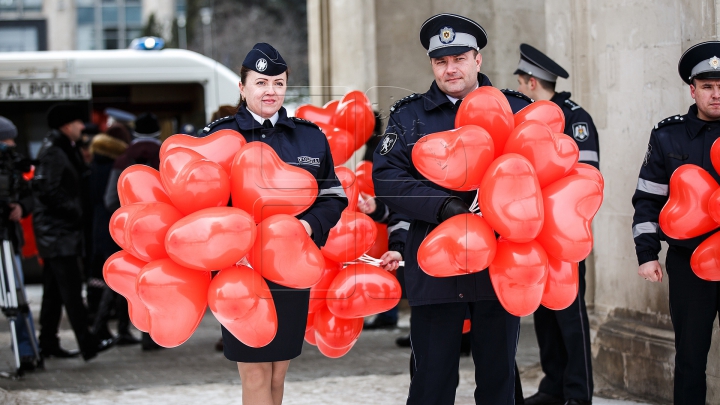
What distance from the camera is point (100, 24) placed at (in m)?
35.4

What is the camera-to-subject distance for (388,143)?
13.7 ft

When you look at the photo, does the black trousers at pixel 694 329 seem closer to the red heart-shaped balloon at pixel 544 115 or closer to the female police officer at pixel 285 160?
the red heart-shaped balloon at pixel 544 115

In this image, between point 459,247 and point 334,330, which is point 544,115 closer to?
point 459,247

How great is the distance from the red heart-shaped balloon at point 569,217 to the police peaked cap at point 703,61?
1.34m

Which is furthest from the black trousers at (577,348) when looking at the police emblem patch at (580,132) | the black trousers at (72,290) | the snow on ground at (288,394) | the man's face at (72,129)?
the man's face at (72,129)

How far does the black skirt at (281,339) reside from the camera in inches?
161

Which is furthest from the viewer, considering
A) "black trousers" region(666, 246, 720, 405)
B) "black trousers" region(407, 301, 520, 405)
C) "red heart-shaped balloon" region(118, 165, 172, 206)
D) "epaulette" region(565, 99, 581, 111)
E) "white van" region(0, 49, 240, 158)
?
"white van" region(0, 49, 240, 158)

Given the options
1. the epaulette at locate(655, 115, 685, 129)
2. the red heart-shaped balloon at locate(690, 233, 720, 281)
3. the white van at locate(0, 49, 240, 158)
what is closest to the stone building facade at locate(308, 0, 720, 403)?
the epaulette at locate(655, 115, 685, 129)

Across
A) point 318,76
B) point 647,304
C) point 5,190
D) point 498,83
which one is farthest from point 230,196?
point 318,76

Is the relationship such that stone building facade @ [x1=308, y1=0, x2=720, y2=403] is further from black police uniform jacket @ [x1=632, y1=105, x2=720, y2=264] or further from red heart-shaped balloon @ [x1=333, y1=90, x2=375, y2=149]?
black police uniform jacket @ [x1=632, y1=105, x2=720, y2=264]

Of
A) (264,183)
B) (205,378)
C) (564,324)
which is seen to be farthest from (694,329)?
(205,378)

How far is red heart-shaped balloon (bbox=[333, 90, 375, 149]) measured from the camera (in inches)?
226

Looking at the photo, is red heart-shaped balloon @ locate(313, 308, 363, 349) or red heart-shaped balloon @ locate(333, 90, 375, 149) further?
red heart-shaped balloon @ locate(333, 90, 375, 149)

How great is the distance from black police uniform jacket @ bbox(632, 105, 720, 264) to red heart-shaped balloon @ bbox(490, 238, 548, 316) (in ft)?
4.31
